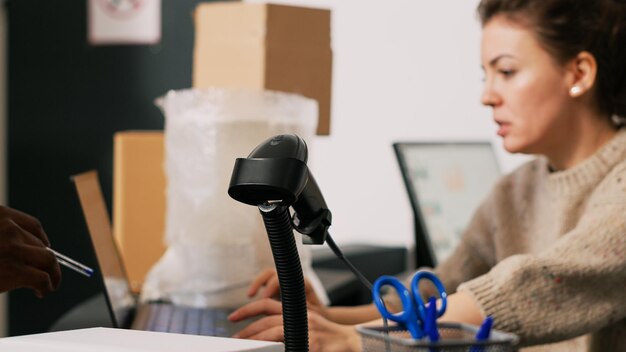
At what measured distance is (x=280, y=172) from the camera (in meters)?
0.63

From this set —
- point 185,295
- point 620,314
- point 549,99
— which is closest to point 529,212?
point 549,99

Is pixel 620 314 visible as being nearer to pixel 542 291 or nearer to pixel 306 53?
pixel 542 291

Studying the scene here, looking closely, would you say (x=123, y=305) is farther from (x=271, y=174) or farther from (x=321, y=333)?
(x=271, y=174)

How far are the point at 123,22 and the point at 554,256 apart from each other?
2428 mm

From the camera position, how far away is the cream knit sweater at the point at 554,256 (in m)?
0.99

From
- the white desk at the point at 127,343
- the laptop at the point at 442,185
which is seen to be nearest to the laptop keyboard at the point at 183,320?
the white desk at the point at 127,343

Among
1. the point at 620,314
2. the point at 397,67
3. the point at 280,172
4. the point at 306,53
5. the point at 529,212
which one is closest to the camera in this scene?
the point at 280,172

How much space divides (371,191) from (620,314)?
1748 mm

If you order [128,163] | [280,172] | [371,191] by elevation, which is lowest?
[371,191]

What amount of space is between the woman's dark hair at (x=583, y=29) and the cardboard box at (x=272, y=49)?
442 millimetres

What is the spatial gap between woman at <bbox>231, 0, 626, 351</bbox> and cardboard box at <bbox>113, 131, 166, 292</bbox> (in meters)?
0.78

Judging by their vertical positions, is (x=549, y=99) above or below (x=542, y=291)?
above

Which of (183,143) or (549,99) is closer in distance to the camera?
(549,99)

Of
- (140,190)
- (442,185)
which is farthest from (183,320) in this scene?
(442,185)
